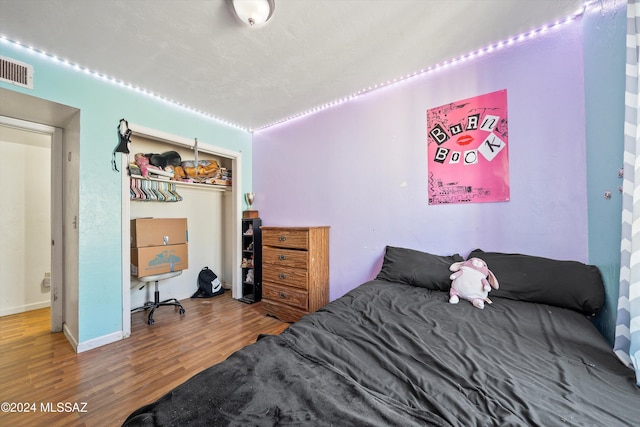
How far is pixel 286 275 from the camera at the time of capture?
2.49m

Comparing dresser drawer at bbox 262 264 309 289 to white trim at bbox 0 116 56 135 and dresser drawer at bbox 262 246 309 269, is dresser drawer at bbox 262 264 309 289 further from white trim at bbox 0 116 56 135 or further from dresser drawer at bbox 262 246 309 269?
→ white trim at bbox 0 116 56 135

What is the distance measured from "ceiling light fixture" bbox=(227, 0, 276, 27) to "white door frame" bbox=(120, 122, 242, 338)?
165 cm

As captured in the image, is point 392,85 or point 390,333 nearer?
point 390,333

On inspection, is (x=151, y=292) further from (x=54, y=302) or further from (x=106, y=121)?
(x=106, y=121)

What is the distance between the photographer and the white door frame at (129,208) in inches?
86.9

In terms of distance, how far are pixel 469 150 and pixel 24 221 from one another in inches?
201

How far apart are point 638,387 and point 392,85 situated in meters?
2.41

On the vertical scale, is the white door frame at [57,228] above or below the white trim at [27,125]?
below

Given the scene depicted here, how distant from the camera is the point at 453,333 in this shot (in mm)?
1088

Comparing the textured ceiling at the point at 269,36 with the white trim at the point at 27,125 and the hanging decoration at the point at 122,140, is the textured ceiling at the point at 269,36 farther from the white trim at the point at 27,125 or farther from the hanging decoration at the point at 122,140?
the white trim at the point at 27,125

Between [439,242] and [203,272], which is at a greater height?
[439,242]

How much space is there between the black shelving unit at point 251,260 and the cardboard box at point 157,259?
2.50 ft

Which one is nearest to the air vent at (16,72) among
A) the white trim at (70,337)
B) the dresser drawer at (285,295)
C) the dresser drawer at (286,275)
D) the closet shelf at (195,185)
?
the closet shelf at (195,185)

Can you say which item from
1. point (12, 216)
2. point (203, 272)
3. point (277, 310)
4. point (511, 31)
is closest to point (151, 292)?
point (203, 272)
